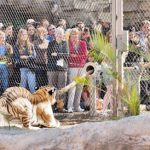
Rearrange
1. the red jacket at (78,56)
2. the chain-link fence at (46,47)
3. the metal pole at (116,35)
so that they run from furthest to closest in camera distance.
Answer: the chain-link fence at (46,47)
the red jacket at (78,56)
the metal pole at (116,35)

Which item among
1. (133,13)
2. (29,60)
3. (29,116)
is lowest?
(29,116)

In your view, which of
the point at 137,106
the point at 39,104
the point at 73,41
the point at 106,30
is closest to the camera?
the point at 137,106

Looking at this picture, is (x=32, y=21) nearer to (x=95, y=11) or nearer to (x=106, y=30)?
(x=95, y=11)

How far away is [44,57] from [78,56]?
61cm

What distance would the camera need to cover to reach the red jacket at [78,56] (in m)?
9.16

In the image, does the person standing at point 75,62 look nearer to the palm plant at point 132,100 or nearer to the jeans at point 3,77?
the jeans at point 3,77

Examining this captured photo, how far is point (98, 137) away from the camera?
12.6 ft

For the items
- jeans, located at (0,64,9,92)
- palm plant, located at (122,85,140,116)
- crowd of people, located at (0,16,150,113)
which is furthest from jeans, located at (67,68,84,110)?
palm plant, located at (122,85,140,116)

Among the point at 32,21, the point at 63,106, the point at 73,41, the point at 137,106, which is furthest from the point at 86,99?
the point at 137,106

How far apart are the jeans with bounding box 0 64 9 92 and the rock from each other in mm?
5348

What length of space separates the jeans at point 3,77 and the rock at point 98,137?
17.5 ft

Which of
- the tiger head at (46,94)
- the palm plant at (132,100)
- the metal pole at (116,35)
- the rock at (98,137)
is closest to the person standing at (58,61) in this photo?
the tiger head at (46,94)

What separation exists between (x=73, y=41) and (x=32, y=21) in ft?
2.68

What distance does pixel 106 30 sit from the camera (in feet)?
26.3
